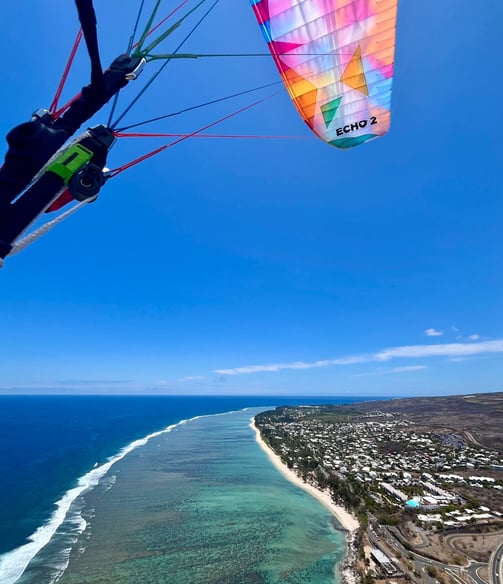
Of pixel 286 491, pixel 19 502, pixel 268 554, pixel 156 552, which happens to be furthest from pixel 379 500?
pixel 19 502

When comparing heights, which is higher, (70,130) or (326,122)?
(326,122)

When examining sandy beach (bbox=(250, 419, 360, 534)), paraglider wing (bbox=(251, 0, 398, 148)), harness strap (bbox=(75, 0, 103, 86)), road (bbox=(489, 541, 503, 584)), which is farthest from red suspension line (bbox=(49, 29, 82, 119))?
sandy beach (bbox=(250, 419, 360, 534))

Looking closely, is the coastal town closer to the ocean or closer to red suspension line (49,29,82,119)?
the ocean

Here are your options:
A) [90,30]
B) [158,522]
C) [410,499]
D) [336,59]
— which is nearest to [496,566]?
[410,499]

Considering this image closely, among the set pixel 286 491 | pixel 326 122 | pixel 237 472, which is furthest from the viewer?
pixel 237 472

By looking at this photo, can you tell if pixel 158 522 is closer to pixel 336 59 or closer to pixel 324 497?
pixel 324 497

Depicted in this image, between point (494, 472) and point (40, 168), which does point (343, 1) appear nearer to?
point (40, 168)
